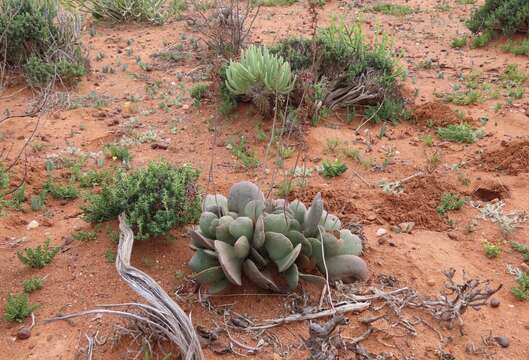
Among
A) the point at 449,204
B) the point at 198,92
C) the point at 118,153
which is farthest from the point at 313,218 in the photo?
the point at 198,92

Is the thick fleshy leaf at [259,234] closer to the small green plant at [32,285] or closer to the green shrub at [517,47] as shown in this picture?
the small green plant at [32,285]

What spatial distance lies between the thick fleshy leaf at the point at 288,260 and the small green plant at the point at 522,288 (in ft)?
4.30

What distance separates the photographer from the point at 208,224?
2939 millimetres

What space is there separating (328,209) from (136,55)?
490 cm

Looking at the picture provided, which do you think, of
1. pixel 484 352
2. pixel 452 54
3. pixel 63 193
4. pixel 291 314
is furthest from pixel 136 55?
pixel 484 352

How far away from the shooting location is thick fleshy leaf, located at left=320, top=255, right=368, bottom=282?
9.59 ft

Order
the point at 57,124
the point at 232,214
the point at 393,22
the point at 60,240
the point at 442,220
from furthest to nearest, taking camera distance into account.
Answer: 1. the point at 393,22
2. the point at 57,124
3. the point at 442,220
4. the point at 60,240
5. the point at 232,214

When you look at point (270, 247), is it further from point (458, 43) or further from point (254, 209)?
point (458, 43)

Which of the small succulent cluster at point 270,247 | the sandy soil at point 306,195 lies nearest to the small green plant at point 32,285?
the sandy soil at point 306,195

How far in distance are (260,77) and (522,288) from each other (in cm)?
289

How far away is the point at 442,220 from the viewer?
374cm

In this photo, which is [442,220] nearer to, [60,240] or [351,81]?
[351,81]

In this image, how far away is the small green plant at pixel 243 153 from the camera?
4547 mm

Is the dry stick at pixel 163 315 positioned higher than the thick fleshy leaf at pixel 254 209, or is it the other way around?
the thick fleshy leaf at pixel 254 209
